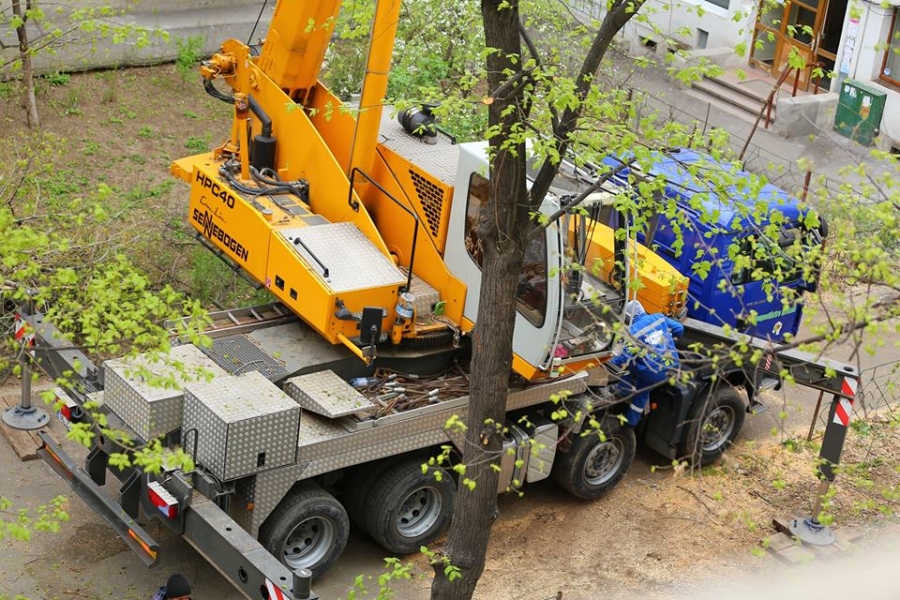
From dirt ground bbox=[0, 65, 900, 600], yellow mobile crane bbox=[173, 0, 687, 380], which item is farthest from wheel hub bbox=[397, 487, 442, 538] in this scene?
yellow mobile crane bbox=[173, 0, 687, 380]

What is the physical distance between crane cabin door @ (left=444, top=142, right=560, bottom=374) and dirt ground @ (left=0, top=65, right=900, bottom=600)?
1.84 m

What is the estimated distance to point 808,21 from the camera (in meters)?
24.5

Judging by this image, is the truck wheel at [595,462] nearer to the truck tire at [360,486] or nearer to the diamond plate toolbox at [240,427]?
the truck tire at [360,486]

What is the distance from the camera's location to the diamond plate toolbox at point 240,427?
31.7ft

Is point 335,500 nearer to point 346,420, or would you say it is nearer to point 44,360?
point 346,420

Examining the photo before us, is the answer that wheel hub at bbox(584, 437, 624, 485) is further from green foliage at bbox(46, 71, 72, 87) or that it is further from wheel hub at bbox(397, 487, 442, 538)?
green foliage at bbox(46, 71, 72, 87)

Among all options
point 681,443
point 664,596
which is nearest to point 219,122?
point 681,443

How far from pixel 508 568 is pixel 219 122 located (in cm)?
997

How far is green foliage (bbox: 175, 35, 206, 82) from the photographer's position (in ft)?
64.6

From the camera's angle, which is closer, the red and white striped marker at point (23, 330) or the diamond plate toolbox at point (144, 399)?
the diamond plate toolbox at point (144, 399)

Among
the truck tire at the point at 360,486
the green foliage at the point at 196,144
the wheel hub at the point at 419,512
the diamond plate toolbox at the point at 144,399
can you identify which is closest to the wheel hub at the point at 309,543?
the truck tire at the point at 360,486

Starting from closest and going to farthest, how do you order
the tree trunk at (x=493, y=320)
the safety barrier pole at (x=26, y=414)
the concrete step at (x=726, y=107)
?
1. the tree trunk at (x=493, y=320)
2. the safety barrier pole at (x=26, y=414)
3. the concrete step at (x=726, y=107)

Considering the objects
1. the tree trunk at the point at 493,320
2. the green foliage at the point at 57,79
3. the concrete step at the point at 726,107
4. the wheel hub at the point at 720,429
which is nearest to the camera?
the tree trunk at the point at 493,320

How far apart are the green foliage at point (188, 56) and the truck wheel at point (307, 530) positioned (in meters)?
10.9
